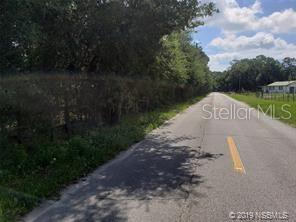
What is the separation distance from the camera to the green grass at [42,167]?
17.9 ft

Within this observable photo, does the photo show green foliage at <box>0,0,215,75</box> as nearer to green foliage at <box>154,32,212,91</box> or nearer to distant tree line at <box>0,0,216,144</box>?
distant tree line at <box>0,0,216,144</box>

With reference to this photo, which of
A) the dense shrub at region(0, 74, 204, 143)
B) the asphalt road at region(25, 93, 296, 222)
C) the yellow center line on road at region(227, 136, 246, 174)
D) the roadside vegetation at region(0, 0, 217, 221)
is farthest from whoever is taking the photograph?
the dense shrub at region(0, 74, 204, 143)

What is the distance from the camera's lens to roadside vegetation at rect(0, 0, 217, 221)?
7.45 metres

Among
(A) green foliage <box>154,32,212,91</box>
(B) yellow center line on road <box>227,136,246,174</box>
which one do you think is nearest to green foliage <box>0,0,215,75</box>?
(A) green foliage <box>154,32,212,91</box>

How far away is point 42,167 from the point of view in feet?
25.1

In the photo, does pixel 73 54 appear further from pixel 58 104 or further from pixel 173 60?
pixel 173 60

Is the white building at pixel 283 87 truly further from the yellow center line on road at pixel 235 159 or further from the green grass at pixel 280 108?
the yellow center line on road at pixel 235 159

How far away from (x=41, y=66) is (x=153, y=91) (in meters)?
17.8

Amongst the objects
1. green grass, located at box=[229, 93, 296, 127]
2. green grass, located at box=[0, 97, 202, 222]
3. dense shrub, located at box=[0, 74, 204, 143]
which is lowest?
green grass, located at box=[229, 93, 296, 127]

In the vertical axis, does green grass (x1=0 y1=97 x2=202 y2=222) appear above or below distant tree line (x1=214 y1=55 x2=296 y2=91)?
below

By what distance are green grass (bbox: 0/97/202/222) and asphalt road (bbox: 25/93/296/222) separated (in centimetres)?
28

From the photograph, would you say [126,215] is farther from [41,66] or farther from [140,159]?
[41,66]

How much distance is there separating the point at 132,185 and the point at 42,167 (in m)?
2.12

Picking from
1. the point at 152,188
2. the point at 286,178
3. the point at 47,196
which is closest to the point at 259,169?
the point at 286,178
